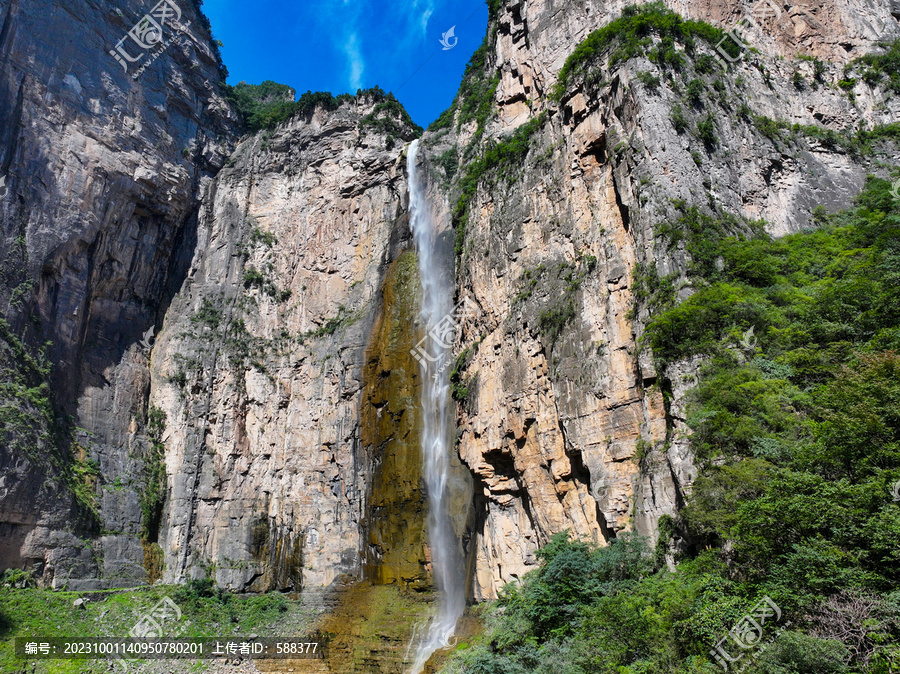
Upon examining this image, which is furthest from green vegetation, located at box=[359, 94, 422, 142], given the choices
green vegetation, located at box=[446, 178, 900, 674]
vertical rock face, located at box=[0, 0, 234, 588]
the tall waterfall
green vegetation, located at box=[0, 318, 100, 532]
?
green vegetation, located at box=[446, 178, 900, 674]

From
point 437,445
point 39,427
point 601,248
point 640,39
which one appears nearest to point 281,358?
point 39,427

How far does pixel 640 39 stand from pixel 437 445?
20209 millimetres

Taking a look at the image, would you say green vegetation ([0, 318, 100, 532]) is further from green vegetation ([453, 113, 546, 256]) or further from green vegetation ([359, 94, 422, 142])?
green vegetation ([359, 94, 422, 142])

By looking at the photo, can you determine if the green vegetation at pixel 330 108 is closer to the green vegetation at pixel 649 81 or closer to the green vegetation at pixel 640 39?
the green vegetation at pixel 640 39

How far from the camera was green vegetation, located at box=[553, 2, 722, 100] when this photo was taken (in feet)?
77.2

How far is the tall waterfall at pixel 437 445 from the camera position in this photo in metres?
25.2

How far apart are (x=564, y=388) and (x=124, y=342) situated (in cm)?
2865

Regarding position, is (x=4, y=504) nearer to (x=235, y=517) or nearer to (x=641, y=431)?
(x=235, y=517)

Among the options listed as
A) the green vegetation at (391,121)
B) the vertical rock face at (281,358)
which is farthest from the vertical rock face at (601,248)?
the green vegetation at (391,121)

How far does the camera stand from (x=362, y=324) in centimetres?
3559

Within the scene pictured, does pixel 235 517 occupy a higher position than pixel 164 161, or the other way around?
pixel 164 161

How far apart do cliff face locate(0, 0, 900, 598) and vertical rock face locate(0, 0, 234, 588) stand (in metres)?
0.15

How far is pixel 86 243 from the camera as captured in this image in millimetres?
33875

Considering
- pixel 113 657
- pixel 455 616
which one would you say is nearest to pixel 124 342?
pixel 113 657
